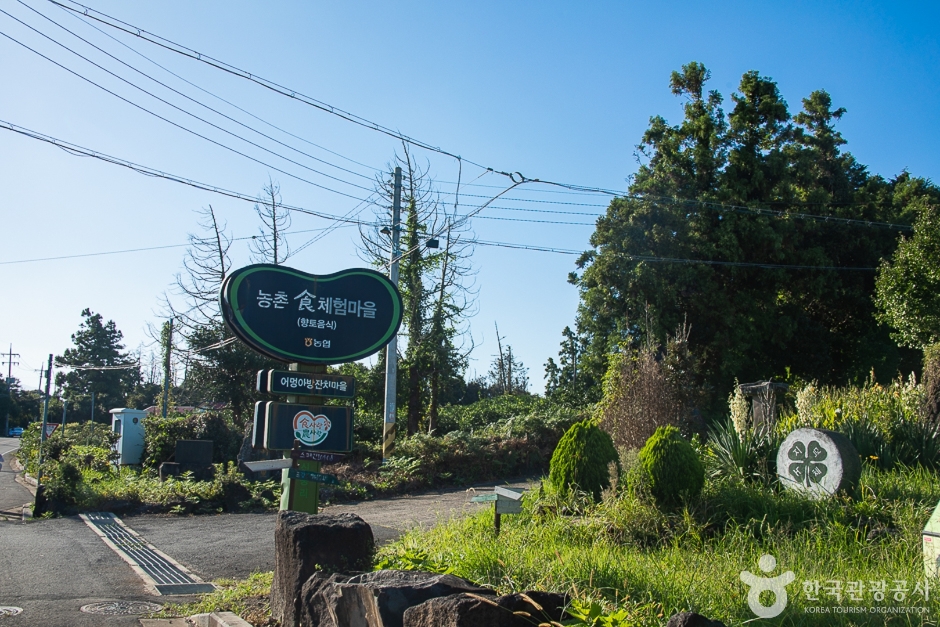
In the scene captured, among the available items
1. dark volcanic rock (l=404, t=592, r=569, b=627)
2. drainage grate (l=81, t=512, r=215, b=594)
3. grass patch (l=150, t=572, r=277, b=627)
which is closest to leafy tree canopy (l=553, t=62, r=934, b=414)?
drainage grate (l=81, t=512, r=215, b=594)

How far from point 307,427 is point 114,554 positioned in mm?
4610

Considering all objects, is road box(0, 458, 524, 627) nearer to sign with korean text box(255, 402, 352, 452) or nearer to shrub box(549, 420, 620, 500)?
shrub box(549, 420, 620, 500)

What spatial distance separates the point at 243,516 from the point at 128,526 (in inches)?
80.0

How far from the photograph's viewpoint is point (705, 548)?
5.96 m

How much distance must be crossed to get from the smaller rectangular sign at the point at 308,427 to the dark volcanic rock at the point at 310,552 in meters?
1.46

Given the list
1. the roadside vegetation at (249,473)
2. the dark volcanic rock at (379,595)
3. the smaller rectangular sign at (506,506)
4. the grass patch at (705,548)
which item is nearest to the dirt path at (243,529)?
the roadside vegetation at (249,473)

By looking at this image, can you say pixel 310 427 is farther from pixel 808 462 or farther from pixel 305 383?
pixel 808 462

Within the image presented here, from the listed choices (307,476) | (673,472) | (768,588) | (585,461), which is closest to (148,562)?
(307,476)

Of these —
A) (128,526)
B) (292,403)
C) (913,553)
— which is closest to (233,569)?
(292,403)

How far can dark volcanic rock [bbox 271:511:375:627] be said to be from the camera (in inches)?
211

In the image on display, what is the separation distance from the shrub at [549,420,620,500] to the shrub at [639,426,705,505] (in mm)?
1036

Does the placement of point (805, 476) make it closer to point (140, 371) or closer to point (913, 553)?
point (913, 553)

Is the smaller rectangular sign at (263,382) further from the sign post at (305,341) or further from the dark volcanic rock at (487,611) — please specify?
the dark volcanic rock at (487,611)

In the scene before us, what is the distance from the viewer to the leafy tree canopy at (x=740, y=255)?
23.5 m
